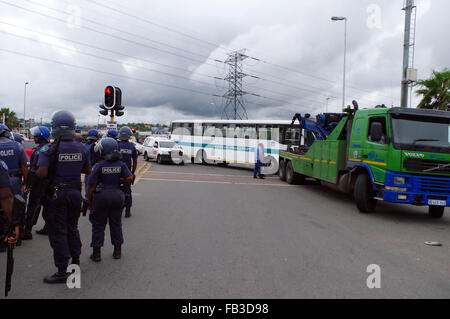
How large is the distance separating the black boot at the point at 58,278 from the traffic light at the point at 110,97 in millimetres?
8649

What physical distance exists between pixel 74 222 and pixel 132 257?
112cm

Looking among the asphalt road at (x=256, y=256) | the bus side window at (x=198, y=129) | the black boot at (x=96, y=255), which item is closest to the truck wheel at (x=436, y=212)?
the asphalt road at (x=256, y=256)

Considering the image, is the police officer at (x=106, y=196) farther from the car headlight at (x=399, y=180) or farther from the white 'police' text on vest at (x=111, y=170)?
the car headlight at (x=399, y=180)

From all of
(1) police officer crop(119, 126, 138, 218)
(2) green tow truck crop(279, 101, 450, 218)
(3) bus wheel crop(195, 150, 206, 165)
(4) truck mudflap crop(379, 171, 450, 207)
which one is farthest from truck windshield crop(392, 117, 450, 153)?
(3) bus wheel crop(195, 150, 206, 165)

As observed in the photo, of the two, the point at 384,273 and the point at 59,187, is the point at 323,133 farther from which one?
the point at 59,187

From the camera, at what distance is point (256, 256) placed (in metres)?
5.55

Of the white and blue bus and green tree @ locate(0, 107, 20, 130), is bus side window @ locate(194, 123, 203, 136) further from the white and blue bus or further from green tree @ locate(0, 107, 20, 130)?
green tree @ locate(0, 107, 20, 130)

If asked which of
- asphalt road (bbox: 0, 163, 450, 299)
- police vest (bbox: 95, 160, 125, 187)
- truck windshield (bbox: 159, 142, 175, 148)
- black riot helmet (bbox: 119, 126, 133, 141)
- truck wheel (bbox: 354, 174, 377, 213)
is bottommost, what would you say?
asphalt road (bbox: 0, 163, 450, 299)

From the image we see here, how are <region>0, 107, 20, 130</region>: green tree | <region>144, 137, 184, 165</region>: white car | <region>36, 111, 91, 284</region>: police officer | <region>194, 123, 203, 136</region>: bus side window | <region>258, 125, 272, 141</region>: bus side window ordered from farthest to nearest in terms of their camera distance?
<region>0, 107, 20, 130</region>: green tree, <region>194, 123, 203, 136</region>: bus side window, <region>144, 137, 184, 165</region>: white car, <region>258, 125, 272, 141</region>: bus side window, <region>36, 111, 91, 284</region>: police officer

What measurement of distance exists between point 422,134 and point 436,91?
1318 centimetres

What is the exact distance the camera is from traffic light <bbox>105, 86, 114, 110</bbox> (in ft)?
40.0

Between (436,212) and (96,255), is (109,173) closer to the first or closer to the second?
(96,255)

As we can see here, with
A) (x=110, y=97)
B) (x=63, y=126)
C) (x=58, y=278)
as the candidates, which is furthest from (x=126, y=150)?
(x=110, y=97)
